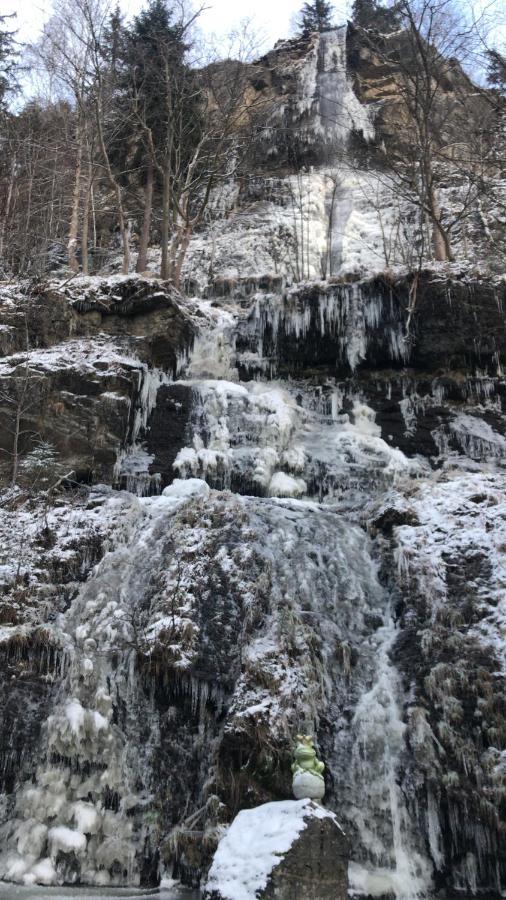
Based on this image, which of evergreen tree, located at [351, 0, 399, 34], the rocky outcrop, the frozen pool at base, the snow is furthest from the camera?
evergreen tree, located at [351, 0, 399, 34]

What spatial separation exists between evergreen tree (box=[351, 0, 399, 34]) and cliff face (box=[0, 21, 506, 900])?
21.4 m

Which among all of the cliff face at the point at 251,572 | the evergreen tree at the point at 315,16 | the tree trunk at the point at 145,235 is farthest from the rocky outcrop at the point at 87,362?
the evergreen tree at the point at 315,16

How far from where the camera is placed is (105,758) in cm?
694

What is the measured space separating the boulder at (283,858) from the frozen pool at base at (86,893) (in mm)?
1054

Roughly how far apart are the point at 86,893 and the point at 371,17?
34.3 meters

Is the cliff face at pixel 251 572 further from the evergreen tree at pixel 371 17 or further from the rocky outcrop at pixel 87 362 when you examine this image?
the evergreen tree at pixel 371 17

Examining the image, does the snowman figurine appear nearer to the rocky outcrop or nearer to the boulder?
the boulder

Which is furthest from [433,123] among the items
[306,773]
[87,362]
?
[306,773]

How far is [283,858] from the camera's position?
197 inches

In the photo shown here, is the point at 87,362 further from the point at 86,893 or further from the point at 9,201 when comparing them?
the point at 9,201

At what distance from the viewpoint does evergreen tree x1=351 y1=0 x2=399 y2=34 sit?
2977 cm

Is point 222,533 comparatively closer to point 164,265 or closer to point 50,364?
point 50,364

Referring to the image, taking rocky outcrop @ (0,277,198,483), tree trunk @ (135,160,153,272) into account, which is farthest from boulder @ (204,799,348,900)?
tree trunk @ (135,160,153,272)

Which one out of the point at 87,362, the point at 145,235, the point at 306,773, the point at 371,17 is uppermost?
Answer: the point at 371,17
